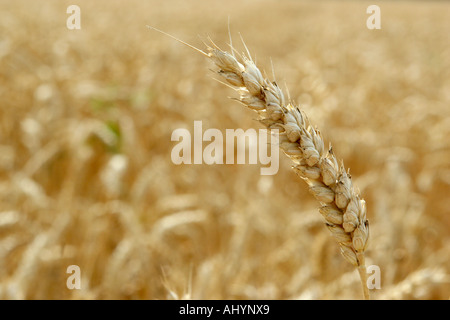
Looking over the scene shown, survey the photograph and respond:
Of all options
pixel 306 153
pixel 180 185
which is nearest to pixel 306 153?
pixel 306 153

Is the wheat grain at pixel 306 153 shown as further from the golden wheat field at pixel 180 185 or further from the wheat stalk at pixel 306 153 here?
the golden wheat field at pixel 180 185

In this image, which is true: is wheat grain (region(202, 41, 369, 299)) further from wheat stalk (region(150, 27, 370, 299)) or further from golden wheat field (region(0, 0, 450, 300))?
golden wheat field (region(0, 0, 450, 300))

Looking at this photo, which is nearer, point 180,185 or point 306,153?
point 306,153

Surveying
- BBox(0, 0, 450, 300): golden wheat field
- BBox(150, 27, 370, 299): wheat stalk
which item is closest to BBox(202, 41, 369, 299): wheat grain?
BBox(150, 27, 370, 299): wheat stalk

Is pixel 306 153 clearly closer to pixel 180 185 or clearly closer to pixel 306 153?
pixel 306 153

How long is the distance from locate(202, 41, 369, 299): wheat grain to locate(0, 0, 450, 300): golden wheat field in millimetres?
185

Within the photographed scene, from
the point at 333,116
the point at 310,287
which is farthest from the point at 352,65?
the point at 310,287

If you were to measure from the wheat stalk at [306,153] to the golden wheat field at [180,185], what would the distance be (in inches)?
7.2

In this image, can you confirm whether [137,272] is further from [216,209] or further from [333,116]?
[333,116]

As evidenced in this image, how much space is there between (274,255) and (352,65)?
3.78 meters

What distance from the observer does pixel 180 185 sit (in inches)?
112

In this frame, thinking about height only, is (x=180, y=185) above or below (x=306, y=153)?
above

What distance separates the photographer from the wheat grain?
0.68m

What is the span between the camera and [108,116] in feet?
9.87
